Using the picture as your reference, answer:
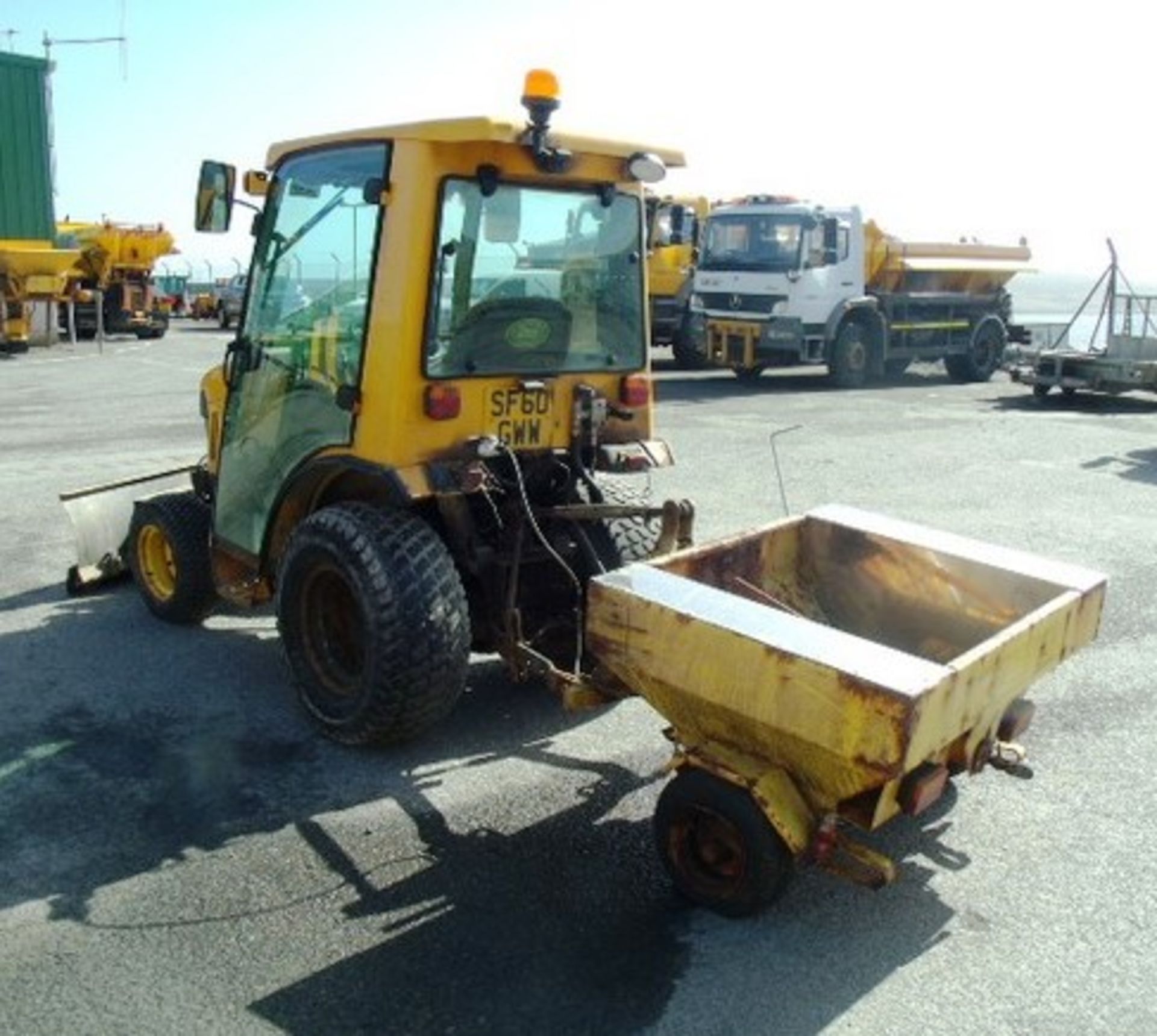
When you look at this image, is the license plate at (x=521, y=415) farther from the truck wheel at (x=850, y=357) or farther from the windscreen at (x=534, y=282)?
the truck wheel at (x=850, y=357)

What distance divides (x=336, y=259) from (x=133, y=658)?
6.96ft

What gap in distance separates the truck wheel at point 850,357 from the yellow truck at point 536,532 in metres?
12.5

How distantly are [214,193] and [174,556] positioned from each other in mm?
1796

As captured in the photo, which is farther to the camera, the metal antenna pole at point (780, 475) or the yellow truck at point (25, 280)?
the yellow truck at point (25, 280)

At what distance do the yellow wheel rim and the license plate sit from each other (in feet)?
7.07

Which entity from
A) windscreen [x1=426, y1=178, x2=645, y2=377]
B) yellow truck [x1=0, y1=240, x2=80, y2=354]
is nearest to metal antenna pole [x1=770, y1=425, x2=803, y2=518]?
windscreen [x1=426, y1=178, x2=645, y2=377]

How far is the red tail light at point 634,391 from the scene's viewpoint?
15.4 feet

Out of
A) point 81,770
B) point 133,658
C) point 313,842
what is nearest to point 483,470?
point 313,842

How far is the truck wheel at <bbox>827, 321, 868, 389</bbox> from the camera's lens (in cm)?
1667

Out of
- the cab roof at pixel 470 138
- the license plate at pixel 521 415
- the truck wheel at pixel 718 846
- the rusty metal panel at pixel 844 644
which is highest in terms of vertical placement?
the cab roof at pixel 470 138

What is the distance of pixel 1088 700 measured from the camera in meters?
4.96

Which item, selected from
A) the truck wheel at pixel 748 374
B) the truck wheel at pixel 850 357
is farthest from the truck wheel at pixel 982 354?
the truck wheel at pixel 748 374

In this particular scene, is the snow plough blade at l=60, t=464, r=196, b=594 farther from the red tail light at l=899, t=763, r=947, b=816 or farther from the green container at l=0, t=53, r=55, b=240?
the green container at l=0, t=53, r=55, b=240

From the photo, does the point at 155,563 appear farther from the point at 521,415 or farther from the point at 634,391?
the point at 634,391
